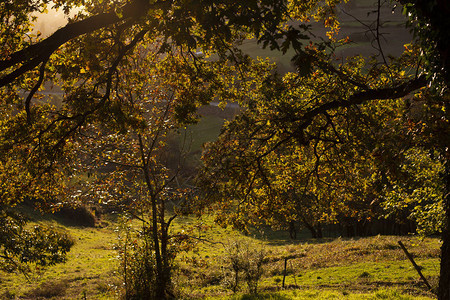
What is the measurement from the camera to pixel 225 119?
383 inches

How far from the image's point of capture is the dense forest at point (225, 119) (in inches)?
287

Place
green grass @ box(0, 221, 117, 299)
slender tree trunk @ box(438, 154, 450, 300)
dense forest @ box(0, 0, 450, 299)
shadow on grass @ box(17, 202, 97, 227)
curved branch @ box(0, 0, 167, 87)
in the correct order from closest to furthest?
dense forest @ box(0, 0, 450, 299) → curved branch @ box(0, 0, 167, 87) → slender tree trunk @ box(438, 154, 450, 300) → green grass @ box(0, 221, 117, 299) → shadow on grass @ box(17, 202, 97, 227)

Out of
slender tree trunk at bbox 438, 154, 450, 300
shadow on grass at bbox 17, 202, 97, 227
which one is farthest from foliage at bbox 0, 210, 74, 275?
shadow on grass at bbox 17, 202, 97, 227

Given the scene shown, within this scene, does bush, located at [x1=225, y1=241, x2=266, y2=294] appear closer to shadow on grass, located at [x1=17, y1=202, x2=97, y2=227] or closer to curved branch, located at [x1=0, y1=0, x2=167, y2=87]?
curved branch, located at [x1=0, y1=0, x2=167, y2=87]

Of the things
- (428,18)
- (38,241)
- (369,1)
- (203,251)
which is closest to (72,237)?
(203,251)

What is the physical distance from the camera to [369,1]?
157875mm

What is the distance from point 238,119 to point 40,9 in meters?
5.76

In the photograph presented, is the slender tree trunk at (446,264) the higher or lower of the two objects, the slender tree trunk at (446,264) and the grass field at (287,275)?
the higher

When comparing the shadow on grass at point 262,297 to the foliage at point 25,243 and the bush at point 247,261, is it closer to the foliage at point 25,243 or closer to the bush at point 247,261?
the bush at point 247,261

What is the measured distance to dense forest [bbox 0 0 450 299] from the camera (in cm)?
728

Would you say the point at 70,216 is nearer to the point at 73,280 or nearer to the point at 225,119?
the point at 73,280

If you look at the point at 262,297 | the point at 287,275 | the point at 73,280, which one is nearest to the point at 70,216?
the point at 73,280

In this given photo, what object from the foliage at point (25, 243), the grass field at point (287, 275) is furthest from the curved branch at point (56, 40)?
the grass field at point (287, 275)

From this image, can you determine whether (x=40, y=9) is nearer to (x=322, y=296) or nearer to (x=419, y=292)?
(x=322, y=296)
